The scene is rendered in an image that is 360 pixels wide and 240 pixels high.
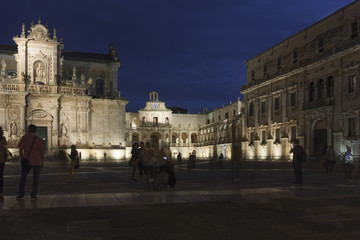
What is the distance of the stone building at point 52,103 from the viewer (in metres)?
44.2

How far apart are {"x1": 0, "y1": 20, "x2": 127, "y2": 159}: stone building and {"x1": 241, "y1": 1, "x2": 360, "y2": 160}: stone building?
18.6 metres

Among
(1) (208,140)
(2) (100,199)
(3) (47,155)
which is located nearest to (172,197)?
(2) (100,199)

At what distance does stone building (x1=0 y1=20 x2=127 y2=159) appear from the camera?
44.2 m

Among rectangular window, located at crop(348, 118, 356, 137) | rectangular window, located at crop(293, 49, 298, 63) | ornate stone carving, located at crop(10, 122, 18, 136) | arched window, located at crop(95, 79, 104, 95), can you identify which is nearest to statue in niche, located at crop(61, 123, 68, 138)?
ornate stone carving, located at crop(10, 122, 18, 136)

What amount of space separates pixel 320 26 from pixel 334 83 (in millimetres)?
7183

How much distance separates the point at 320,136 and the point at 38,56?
115 feet

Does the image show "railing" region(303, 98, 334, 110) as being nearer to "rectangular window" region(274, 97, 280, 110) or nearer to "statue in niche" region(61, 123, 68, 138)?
"rectangular window" region(274, 97, 280, 110)

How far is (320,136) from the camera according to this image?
3569 cm

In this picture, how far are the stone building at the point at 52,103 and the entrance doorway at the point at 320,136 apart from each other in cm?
2519

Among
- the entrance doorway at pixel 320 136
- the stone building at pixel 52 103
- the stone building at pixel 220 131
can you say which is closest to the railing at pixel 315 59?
the entrance doorway at pixel 320 136

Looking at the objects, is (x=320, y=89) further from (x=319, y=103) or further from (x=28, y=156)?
(x=28, y=156)

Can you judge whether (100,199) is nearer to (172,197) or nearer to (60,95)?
(172,197)

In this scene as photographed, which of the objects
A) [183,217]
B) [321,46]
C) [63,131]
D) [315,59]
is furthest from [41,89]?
[183,217]

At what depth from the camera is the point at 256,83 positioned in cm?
4762
